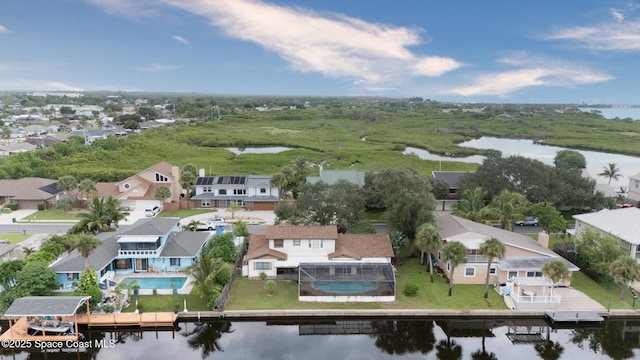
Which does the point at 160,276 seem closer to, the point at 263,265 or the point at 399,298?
the point at 263,265

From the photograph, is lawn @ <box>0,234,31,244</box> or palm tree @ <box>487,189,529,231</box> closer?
palm tree @ <box>487,189,529,231</box>

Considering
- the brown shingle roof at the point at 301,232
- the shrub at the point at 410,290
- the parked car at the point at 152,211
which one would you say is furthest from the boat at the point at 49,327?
the parked car at the point at 152,211

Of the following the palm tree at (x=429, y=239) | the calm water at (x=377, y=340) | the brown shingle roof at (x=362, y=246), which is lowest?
the calm water at (x=377, y=340)

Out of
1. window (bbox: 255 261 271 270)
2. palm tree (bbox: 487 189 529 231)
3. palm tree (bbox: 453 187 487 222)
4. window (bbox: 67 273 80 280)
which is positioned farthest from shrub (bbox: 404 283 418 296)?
window (bbox: 67 273 80 280)

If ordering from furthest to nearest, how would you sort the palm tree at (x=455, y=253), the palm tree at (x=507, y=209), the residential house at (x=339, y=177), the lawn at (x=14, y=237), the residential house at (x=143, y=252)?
the residential house at (x=339, y=177) < the lawn at (x=14, y=237) < the palm tree at (x=507, y=209) < the residential house at (x=143, y=252) < the palm tree at (x=455, y=253)

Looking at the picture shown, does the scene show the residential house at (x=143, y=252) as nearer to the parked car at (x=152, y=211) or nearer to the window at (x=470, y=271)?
the parked car at (x=152, y=211)

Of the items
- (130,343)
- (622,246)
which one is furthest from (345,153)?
(130,343)

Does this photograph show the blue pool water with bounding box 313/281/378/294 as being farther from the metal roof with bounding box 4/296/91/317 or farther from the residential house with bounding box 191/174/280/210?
the residential house with bounding box 191/174/280/210
